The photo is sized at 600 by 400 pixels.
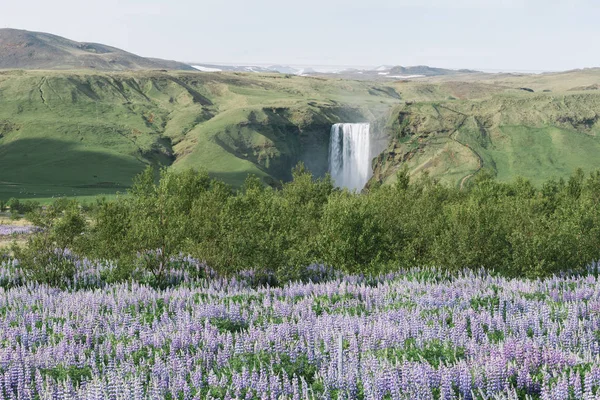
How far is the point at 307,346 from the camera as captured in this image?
16062mm

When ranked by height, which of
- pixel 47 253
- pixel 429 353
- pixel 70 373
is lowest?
pixel 47 253

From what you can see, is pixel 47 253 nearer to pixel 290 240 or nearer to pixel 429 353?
pixel 290 240

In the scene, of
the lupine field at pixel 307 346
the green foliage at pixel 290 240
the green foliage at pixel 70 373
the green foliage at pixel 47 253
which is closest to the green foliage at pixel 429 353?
the lupine field at pixel 307 346

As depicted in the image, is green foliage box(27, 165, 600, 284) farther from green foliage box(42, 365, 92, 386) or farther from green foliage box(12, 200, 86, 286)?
green foliage box(42, 365, 92, 386)

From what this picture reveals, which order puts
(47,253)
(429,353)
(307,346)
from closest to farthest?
(429,353), (307,346), (47,253)

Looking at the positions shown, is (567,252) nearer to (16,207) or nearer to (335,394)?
(335,394)

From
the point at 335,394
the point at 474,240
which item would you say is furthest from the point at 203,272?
the point at 335,394

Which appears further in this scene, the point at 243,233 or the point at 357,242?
the point at 357,242

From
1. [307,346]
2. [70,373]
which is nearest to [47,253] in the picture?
[70,373]

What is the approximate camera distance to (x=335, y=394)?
1264 cm

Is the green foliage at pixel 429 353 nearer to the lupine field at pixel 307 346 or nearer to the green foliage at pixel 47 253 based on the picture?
the lupine field at pixel 307 346

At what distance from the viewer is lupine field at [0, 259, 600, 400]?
1263cm

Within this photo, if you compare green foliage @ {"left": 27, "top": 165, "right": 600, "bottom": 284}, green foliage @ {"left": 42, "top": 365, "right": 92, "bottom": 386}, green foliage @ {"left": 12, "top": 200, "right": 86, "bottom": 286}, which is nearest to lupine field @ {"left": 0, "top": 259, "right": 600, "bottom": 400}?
green foliage @ {"left": 42, "top": 365, "right": 92, "bottom": 386}

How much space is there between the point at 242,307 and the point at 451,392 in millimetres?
11017
